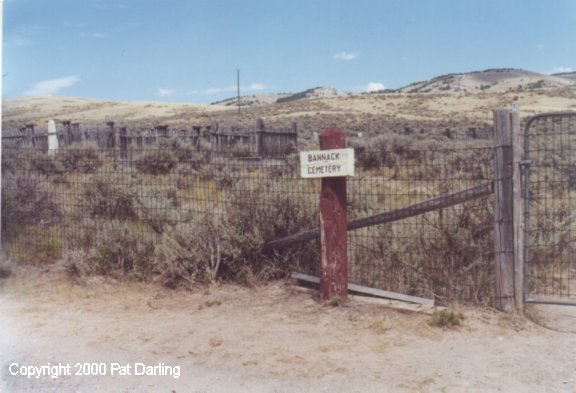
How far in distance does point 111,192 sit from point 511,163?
6.02m

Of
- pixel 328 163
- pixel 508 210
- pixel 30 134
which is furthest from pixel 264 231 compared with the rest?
pixel 30 134

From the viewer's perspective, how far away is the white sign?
5914 mm

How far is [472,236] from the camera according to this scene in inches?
261

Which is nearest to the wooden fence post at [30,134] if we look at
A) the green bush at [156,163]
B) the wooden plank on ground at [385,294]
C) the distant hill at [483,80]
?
the green bush at [156,163]

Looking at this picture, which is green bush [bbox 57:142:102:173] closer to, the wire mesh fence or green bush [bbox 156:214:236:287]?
the wire mesh fence

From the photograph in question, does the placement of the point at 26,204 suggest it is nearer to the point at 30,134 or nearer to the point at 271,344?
the point at 271,344

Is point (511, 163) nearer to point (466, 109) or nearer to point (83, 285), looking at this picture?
point (83, 285)

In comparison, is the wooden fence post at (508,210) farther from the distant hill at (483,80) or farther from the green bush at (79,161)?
the distant hill at (483,80)

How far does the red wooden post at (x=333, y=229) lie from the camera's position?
6.09 m

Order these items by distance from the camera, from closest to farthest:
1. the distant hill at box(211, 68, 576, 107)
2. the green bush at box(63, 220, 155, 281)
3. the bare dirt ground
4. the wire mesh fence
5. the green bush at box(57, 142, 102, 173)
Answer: the bare dirt ground
the wire mesh fence
the green bush at box(63, 220, 155, 281)
the green bush at box(57, 142, 102, 173)
the distant hill at box(211, 68, 576, 107)

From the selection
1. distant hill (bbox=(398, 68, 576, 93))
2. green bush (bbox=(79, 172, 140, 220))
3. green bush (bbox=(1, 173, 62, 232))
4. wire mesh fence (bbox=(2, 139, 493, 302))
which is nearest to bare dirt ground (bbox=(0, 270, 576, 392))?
wire mesh fence (bbox=(2, 139, 493, 302))

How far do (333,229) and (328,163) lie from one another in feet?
2.26

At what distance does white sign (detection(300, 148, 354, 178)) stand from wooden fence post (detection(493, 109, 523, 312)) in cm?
141

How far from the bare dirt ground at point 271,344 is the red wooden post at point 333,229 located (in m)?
0.29
